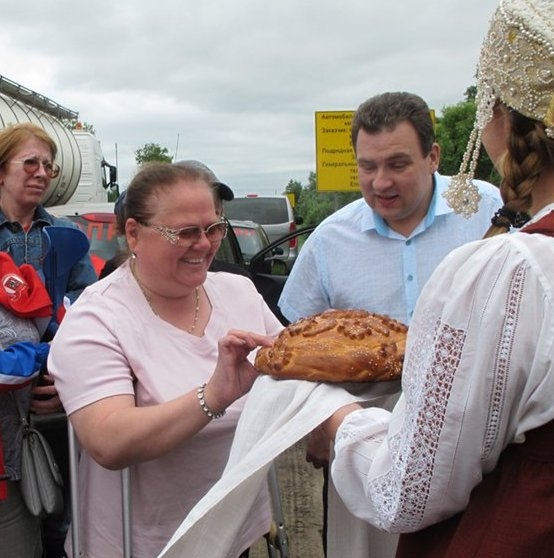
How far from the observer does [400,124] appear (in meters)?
2.81

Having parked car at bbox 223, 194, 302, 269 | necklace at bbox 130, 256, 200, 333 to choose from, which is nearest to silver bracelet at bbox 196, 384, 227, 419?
necklace at bbox 130, 256, 200, 333

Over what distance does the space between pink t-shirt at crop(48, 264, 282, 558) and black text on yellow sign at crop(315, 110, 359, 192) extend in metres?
7.85

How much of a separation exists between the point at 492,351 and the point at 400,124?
6.14 ft

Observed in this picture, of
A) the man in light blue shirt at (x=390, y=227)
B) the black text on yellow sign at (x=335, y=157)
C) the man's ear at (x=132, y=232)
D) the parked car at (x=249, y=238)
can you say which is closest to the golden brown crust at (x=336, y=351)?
the man's ear at (x=132, y=232)

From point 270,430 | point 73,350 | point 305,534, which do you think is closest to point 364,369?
point 270,430

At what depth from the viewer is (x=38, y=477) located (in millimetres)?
2445

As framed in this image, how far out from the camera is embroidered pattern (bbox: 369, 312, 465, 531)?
116 centimetres

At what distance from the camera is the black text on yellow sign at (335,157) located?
9906 millimetres

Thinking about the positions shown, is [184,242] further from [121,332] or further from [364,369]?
[364,369]

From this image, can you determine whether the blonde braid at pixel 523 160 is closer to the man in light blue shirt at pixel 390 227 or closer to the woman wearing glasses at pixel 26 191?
the man in light blue shirt at pixel 390 227

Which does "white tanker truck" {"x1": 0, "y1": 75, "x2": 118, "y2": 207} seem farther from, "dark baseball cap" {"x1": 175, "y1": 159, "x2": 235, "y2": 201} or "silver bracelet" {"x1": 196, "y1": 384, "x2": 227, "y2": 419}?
"silver bracelet" {"x1": 196, "y1": 384, "x2": 227, "y2": 419}

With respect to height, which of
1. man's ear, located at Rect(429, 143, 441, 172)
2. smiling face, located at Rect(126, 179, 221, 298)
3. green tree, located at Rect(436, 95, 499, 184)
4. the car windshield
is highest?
green tree, located at Rect(436, 95, 499, 184)

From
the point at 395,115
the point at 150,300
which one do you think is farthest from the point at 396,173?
the point at 150,300

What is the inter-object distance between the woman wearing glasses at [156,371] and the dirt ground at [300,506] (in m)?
1.98
